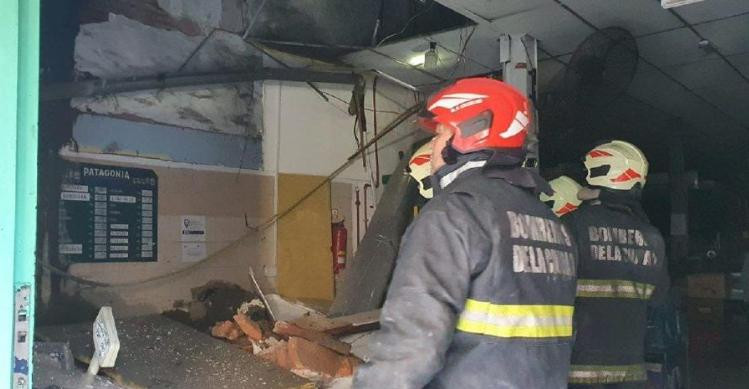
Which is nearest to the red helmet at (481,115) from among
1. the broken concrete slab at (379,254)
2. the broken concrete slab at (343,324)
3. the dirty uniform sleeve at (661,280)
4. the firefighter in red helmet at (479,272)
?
the firefighter in red helmet at (479,272)

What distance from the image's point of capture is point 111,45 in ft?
12.8

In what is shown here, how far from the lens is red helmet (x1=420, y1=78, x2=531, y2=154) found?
1809mm

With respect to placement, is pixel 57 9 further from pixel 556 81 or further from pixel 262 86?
pixel 556 81

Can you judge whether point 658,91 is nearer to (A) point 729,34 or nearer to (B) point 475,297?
(A) point 729,34

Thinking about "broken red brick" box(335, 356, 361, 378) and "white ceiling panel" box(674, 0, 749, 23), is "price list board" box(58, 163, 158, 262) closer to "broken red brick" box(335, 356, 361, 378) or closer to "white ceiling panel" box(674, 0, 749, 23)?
"broken red brick" box(335, 356, 361, 378)

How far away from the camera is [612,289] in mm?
2830


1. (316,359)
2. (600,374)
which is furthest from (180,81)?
(600,374)

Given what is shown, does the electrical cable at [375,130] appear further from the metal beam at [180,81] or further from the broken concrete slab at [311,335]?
the broken concrete slab at [311,335]

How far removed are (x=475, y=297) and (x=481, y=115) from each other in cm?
51

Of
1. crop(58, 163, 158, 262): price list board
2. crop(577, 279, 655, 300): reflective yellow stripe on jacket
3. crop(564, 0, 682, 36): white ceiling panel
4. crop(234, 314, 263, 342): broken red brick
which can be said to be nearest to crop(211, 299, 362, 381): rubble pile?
crop(234, 314, 263, 342): broken red brick

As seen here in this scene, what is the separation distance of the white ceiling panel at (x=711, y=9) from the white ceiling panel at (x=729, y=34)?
132 millimetres

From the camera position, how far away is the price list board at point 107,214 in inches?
142

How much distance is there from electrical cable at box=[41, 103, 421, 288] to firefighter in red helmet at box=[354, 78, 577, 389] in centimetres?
255

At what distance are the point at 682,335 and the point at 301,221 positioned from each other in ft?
10.1
